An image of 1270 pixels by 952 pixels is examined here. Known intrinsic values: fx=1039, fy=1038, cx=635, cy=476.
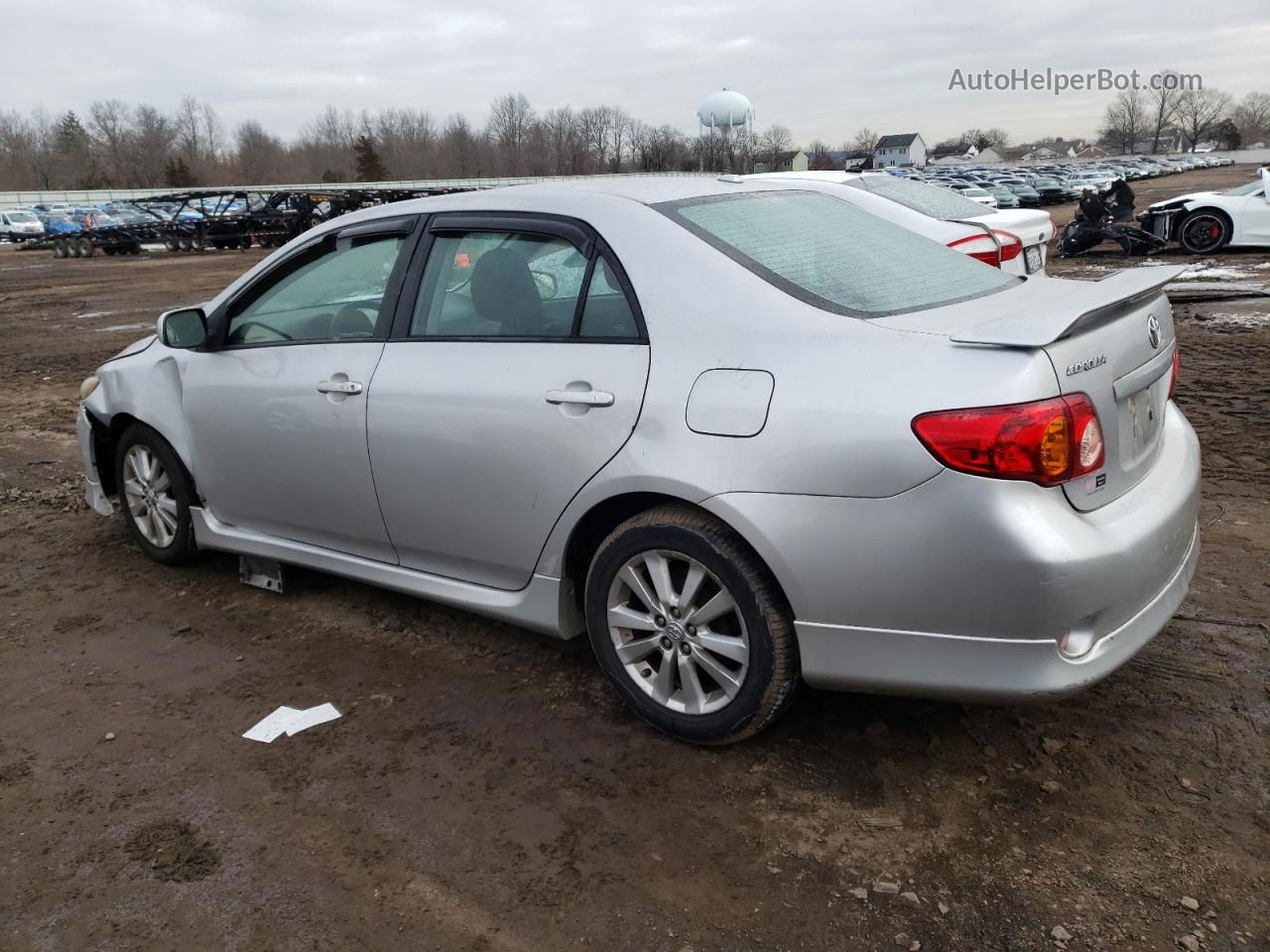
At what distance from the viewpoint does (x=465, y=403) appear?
339cm

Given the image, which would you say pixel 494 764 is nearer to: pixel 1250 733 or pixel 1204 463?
pixel 1250 733

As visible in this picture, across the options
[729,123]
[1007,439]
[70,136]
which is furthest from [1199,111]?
[1007,439]

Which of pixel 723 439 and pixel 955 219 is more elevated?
pixel 955 219

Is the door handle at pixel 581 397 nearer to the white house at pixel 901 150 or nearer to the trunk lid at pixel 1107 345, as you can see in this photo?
the trunk lid at pixel 1107 345

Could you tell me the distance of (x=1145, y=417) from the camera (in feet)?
9.78

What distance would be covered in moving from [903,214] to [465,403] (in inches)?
265

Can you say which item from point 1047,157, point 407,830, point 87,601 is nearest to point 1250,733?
point 407,830

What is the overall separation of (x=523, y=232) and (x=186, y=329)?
1730 millimetres

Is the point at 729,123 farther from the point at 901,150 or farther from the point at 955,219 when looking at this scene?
the point at 955,219

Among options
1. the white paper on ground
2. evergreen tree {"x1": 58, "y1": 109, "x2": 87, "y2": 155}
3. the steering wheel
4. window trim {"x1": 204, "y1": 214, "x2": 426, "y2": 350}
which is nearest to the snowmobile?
window trim {"x1": 204, "y1": 214, "x2": 426, "y2": 350}

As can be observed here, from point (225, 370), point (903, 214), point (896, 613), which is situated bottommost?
point (896, 613)

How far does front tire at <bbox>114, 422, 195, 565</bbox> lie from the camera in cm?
463

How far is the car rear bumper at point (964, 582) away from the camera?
8.22ft

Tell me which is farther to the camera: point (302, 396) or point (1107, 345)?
point (302, 396)
